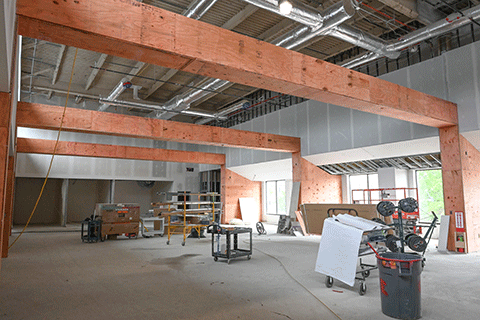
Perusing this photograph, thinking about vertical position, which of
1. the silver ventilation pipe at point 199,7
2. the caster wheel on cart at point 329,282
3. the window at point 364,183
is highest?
the silver ventilation pipe at point 199,7

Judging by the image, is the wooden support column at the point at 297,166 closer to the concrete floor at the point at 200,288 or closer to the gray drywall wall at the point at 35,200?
the concrete floor at the point at 200,288

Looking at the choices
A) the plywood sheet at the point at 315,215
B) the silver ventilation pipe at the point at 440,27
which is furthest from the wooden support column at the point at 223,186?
the silver ventilation pipe at the point at 440,27

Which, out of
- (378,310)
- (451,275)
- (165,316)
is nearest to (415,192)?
(451,275)

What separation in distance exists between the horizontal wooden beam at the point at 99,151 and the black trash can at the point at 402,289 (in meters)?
10.8

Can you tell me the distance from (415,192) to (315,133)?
3890mm

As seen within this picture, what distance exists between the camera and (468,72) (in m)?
7.70

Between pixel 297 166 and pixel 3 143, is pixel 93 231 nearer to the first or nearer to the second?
pixel 297 166

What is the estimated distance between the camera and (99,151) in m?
12.0

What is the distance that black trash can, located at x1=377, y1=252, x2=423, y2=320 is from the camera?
11.9 ft

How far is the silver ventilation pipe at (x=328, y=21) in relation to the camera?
600 centimetres

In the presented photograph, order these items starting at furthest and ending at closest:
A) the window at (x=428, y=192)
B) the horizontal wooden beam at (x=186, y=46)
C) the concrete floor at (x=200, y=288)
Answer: the window at (x=428, y=192)
the concrete floor at (x=200, y=288)
the horizontal wooden beam at (x=186, y=46)

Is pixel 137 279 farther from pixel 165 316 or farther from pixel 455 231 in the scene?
pixel 455 231

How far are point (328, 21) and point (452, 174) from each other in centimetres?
488

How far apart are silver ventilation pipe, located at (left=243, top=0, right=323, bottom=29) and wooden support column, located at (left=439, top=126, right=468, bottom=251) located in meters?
4.38
